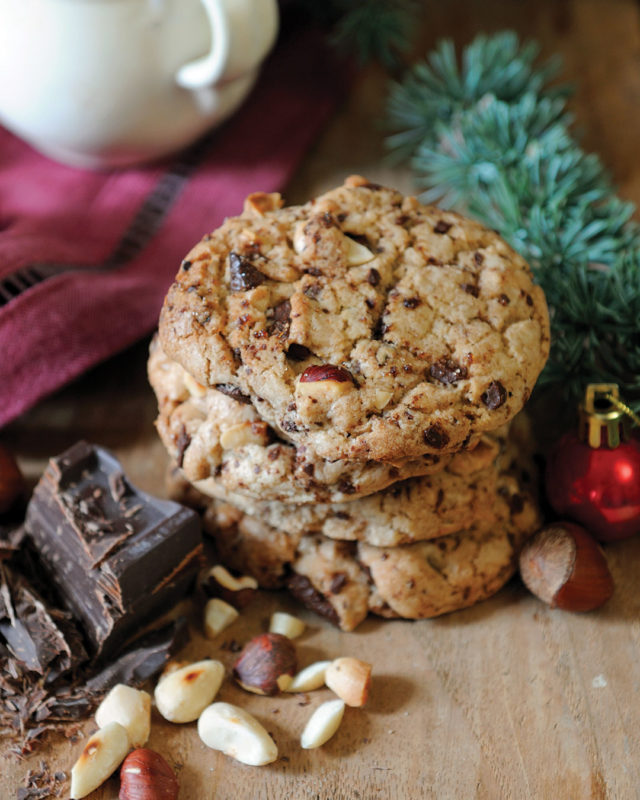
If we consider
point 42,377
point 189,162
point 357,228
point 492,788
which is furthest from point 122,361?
point 492,788

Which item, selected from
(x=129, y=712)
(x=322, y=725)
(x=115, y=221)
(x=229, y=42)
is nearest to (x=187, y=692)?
(x=129, y=712)

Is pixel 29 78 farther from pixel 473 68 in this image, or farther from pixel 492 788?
pixel 492 788

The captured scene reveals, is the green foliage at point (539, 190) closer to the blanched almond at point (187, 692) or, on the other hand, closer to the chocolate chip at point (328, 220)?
the chocolate chip at point (328, 220)

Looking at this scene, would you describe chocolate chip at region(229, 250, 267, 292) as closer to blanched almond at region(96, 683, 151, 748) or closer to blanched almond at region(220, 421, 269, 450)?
blanched almond at region(220, 421, 269, 450)

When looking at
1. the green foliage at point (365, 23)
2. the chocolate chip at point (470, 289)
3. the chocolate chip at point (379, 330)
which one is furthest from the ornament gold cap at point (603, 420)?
the green foliage at point (365, 23)

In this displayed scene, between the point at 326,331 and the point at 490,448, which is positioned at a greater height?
the point at 326,331

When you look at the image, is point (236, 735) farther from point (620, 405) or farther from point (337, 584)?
point (620, 405)

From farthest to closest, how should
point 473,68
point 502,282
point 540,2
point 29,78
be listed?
point 540,2 → point 473,68 → point 29,78 → point 502,282
